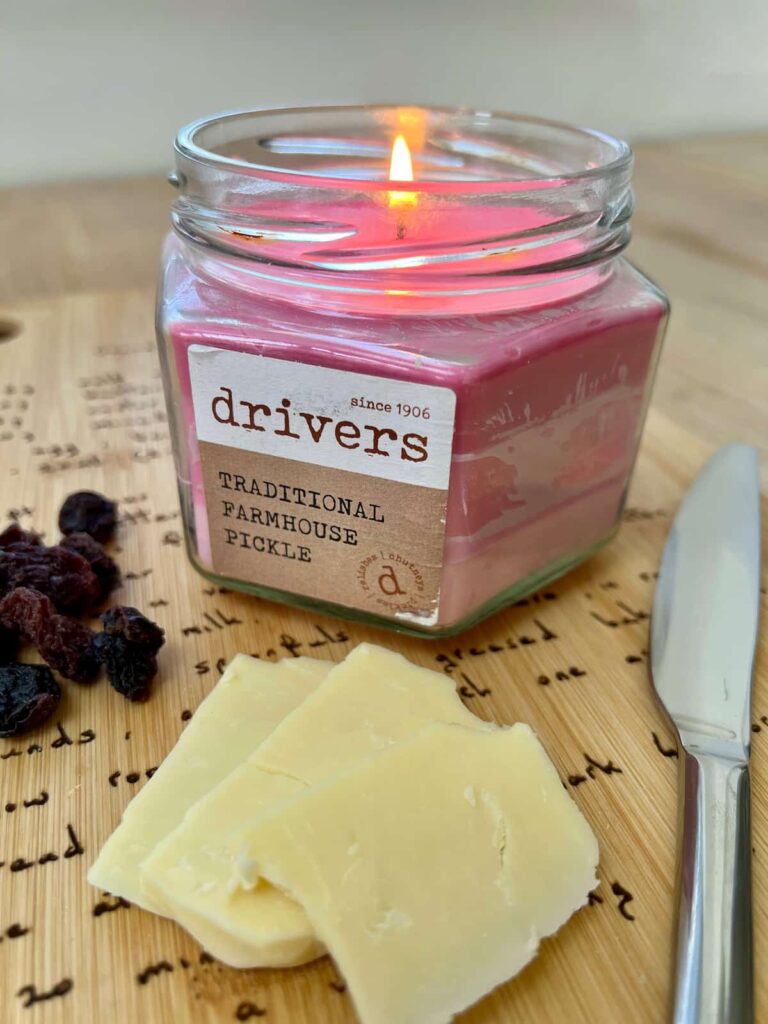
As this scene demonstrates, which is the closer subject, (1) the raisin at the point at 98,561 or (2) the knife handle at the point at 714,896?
(2) the knife handle at the point at 714,896

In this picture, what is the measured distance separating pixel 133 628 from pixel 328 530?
18 centimetres

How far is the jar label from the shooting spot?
61cm

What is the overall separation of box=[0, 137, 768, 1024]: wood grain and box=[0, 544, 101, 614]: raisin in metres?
0.05

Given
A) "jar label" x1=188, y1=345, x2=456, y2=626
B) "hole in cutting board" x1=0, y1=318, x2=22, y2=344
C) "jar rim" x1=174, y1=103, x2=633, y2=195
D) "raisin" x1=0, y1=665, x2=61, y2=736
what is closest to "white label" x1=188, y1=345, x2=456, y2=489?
"jar label" x1=188, y1=345, x2=456, y2=626

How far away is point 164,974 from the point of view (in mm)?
487

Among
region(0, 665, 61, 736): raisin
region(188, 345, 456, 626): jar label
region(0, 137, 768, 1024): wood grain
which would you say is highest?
region(188, 345, 456, 626): jar label

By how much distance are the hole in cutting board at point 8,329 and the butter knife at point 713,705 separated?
3.46 feet

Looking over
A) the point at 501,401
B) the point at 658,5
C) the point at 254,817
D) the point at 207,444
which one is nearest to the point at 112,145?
the point at 658,5

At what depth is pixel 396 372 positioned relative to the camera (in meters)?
0.59

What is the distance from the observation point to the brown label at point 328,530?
651mm

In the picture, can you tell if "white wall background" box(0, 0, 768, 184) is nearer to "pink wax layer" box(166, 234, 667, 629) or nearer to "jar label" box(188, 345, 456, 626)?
"pink wax layer" box(166, 234, 667, 629)

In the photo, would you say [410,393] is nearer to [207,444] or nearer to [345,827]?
[207,444]

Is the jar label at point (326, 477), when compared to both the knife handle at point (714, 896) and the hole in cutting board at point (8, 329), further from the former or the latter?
the hole in cutting board at point (8, 329)

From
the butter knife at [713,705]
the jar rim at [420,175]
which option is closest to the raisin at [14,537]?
the jar rim at [420,175]
